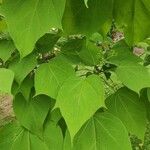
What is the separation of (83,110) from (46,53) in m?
0.34

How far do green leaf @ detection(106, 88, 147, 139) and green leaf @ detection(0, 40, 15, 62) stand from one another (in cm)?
35

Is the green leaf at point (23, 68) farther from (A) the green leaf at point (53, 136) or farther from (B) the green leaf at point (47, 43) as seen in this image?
(A) the green leaf at point (53, 136)

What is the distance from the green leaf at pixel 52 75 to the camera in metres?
1.27

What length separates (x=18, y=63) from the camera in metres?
1.36

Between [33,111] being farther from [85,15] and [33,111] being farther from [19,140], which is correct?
[85,15]

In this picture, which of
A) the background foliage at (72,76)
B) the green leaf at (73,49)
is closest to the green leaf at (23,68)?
the background foliage at (72,76)

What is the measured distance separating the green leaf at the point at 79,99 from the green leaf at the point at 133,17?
7.2 inches

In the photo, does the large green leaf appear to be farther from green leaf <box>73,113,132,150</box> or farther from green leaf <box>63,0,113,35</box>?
green leaf <box>63,0,113,35</box>

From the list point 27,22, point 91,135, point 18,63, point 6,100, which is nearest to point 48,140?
point 91,135

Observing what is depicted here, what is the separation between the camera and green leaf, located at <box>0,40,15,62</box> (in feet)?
4.54

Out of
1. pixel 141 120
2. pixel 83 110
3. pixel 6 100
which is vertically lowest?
pixel 6 100

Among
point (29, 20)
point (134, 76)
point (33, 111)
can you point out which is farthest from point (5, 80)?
point (134, 76)

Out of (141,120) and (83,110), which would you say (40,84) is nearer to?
(83,110)

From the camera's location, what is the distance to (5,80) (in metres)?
1.13
